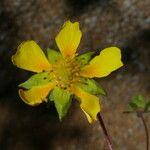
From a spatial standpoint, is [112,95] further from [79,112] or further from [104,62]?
[104,62]

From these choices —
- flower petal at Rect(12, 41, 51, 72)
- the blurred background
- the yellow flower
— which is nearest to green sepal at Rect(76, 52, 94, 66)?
the yellow flower

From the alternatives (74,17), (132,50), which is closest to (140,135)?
(132,50)

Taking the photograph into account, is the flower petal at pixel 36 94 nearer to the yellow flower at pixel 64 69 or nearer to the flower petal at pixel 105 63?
Answer: the yellow flower at pixel 64 69

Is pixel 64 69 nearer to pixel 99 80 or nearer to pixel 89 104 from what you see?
pixel 89 104

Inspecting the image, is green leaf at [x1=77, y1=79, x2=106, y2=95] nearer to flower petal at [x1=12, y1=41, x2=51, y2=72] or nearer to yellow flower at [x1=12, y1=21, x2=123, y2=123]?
yellow flower at [x1=12, y1=21, x2=123, y2=123]

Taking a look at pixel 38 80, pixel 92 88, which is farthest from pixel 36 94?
pixel 92 88

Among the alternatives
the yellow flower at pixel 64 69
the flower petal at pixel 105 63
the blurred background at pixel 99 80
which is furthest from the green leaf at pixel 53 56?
the blurred background at pixel 99 80

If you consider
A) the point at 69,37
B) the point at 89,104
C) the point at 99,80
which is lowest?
the point at 99,80
